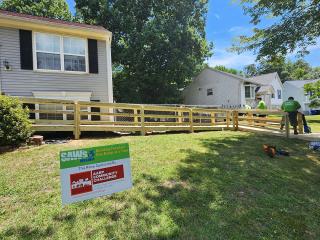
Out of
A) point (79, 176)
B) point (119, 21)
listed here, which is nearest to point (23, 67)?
point (79, 176)

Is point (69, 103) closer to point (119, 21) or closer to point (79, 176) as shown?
point (79, 176)

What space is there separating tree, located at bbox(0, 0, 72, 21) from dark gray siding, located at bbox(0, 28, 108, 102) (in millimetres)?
16692

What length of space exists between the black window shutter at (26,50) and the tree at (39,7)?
54.2 feet

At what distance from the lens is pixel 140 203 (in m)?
4.01

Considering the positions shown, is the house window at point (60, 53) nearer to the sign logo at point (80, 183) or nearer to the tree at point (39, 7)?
the sign logo at point (80, 183)

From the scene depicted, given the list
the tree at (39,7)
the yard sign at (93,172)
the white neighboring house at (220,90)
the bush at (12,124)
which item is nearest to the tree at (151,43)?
the tree at (39,7)

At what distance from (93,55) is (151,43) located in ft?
40.7

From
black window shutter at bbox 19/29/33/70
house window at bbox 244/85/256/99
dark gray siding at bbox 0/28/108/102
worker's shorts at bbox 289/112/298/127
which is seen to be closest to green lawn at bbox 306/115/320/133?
worker's shorts at bbox 289/112/298/127

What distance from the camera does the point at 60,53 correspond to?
36.1ft

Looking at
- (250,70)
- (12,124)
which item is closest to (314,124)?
(12,124)

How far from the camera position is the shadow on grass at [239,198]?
352cm

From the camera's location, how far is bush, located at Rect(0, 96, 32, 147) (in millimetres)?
6211

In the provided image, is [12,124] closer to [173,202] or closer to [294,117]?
[173,202]

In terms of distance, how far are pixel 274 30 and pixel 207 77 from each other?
→ 18.6 metres
